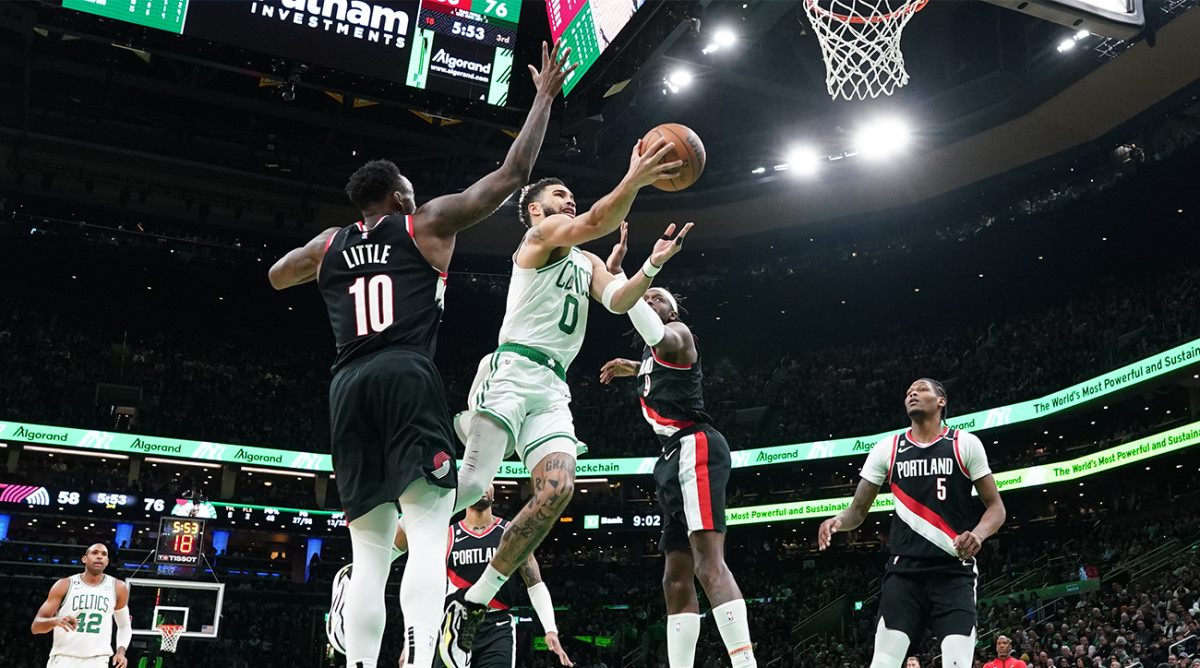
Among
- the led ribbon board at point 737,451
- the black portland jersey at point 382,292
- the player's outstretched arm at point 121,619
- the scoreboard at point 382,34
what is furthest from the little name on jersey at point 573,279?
the led ribbon board at point 737,451

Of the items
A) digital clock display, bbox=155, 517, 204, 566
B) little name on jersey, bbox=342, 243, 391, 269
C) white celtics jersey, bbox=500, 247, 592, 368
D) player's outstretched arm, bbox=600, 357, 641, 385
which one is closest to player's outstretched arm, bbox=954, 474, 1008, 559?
player's outstretched arm, bbox=600, 357, 641, 385

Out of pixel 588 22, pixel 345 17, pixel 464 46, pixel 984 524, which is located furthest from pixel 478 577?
pixel 345 17

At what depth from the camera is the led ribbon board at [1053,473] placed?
76.7 ft

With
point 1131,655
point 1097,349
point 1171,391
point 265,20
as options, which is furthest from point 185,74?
point 1171,391

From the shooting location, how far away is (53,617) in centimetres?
838

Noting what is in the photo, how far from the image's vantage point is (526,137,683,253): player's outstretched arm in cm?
459

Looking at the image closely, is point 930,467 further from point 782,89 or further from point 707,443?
point 782,89

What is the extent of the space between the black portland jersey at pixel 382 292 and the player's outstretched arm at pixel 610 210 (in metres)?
0.82

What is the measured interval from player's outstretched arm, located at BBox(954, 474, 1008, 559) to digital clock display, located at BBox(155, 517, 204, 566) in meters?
18.0

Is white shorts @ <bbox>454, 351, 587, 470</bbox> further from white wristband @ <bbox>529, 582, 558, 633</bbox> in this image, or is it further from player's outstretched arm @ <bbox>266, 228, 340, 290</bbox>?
white wristband @ <bbox>529, 582, 558, 633</bbox>

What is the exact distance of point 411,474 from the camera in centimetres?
373

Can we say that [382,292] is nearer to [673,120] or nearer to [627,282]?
[627,282]

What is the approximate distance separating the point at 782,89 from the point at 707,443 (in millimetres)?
18616

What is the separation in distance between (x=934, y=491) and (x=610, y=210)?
307cm
